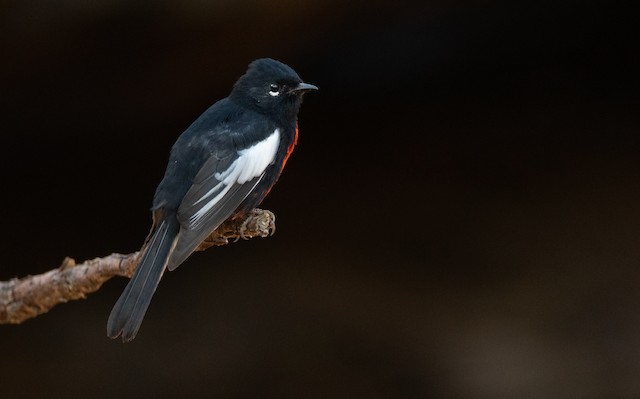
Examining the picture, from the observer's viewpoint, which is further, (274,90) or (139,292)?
(274,90)

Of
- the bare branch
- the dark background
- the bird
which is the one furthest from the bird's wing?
the dark background

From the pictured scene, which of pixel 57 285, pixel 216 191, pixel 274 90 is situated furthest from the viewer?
pixel 274 90

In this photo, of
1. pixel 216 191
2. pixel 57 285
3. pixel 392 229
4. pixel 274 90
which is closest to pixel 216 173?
pixel 216 191

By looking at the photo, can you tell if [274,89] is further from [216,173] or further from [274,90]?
[216,173]

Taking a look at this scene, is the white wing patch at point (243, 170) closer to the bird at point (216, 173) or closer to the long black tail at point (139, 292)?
the bird at point (216, 173)

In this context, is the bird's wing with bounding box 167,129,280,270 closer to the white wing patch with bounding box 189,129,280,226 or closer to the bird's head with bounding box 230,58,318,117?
the white wing patch with bounding box 189,129,280,226

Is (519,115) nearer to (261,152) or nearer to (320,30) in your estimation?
(320,30)

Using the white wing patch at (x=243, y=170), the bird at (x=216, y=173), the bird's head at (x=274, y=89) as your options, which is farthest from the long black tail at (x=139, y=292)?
the bird's head at (x=274, y=89)
